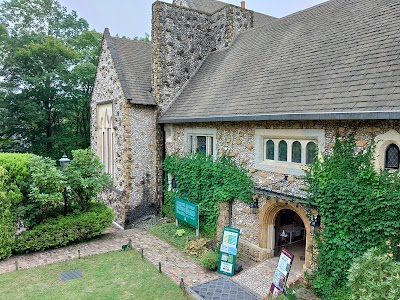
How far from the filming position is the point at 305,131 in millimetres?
7539

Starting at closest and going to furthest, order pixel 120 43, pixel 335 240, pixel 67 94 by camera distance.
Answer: pixel 335 240, pixel 120 43, pixel 67 94

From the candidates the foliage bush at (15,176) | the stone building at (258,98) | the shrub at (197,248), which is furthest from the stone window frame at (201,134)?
the foliage bush at (15,176)

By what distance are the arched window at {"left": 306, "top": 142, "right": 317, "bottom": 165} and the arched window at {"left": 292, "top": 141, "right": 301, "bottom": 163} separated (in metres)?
0.25

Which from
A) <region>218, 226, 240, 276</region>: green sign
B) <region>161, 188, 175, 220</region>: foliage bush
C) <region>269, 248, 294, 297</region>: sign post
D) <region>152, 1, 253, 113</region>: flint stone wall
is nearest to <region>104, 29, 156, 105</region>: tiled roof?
<region>152, 1, 253, 113</region>: flint stone wall

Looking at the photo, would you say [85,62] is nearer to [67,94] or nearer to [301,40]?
[67,94]

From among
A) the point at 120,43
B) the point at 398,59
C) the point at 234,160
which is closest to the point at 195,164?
the point at 234,160

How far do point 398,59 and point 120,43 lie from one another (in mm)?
12879

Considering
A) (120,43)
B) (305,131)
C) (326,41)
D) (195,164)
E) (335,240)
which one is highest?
(120,43)

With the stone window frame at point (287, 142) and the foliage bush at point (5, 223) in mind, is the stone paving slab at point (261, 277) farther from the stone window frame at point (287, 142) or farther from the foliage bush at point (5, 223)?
the foliage bush at point (5, 223)

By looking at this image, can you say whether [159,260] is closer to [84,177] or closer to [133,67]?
[84,177]

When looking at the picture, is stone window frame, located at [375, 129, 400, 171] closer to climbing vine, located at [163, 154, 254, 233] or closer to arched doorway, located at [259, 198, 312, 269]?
arched doorway, located at [259, 198, 312, 269]

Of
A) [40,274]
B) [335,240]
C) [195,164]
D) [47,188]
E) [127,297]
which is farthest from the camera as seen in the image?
[195,164]

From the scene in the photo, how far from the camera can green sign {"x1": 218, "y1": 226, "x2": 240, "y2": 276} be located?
8.30 m

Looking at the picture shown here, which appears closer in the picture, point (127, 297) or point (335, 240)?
point (335, 240)
